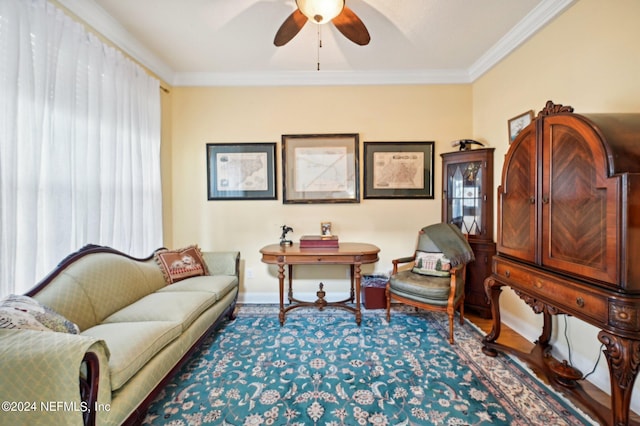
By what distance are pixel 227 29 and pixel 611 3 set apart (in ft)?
9.38

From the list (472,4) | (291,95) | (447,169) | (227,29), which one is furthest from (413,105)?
(227,29)

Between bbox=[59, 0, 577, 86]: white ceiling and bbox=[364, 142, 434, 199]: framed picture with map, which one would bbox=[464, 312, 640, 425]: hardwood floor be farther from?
bbox=[59, 0, 577, 86]: white ceiling

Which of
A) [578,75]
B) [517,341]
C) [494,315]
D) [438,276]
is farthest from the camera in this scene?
[438,276]

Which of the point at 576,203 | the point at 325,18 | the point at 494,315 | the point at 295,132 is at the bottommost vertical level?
the point at 494,315

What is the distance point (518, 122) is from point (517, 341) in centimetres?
208

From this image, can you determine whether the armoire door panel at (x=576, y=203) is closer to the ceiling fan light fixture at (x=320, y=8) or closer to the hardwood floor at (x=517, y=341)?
the hardwood floor at (x=517, y=341)

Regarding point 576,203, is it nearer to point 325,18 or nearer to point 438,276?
point 438,276

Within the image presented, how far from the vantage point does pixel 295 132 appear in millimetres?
3180

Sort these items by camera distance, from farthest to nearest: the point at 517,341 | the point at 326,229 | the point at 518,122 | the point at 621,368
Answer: the point at 326,229 < the point at 518,122 < the point at 517,341 < the point at 621,368

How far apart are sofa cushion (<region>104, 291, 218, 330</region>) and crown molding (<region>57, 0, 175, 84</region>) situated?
2293 mm

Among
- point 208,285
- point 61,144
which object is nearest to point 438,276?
point 208,285

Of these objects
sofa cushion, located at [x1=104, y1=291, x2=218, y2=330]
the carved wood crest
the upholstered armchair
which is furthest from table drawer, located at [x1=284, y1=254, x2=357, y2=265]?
the carved wood crest

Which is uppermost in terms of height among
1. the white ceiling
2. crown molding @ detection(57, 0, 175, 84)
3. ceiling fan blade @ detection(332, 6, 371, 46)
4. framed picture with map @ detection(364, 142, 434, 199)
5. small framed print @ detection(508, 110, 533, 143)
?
the white ceiling

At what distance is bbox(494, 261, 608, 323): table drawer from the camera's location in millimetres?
1253
